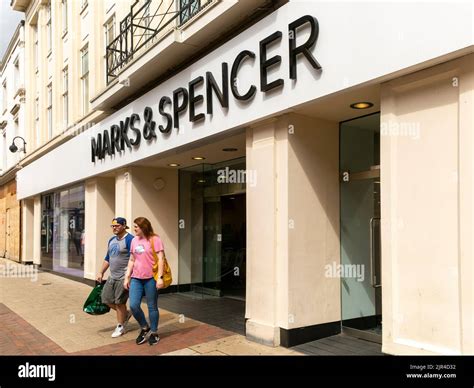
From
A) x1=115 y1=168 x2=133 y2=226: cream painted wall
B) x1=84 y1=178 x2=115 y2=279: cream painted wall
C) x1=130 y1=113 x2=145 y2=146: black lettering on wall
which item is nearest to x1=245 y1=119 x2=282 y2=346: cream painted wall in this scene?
Answer: x1=130 y1=113 x2=145 y2=146: black lettering on wall

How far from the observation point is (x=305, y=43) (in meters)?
5.29

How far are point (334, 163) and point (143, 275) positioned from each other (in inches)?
119

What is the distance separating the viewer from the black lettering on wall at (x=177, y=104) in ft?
25.3

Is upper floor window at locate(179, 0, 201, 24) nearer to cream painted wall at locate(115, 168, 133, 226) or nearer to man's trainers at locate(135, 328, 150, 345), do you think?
cream painted wall at locate(115, 168, 133, 226)

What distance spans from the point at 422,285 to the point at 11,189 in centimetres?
2440

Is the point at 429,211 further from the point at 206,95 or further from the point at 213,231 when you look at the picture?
the point at 213,231

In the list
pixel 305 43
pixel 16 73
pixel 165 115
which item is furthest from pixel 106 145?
pixel 16 73

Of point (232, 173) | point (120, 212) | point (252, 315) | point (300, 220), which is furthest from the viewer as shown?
point (120, 212)

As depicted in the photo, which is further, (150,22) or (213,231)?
(213,231)

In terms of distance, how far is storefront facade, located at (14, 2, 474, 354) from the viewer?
13.8 ft

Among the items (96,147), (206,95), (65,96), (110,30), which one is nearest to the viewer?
(206,95)

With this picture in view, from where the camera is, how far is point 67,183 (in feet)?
46.7
